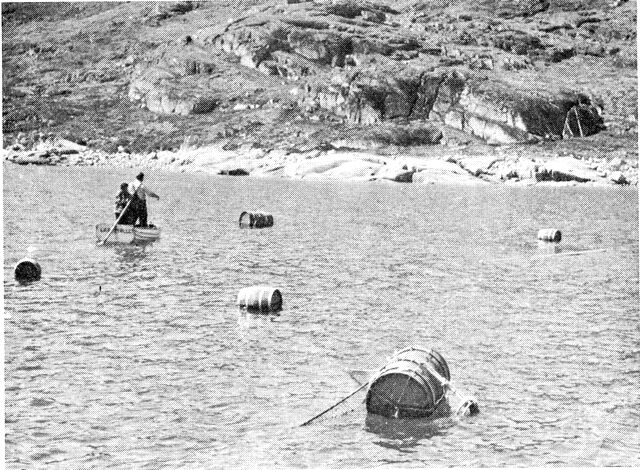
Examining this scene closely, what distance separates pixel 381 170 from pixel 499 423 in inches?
3388

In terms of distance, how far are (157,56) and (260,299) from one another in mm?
90679

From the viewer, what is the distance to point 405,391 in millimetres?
18906

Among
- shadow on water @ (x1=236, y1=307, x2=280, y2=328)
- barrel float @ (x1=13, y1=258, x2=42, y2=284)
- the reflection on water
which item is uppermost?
barrel float @ (x1=13, y1=258, x2=42, y2=284)

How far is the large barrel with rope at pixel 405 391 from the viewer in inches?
740

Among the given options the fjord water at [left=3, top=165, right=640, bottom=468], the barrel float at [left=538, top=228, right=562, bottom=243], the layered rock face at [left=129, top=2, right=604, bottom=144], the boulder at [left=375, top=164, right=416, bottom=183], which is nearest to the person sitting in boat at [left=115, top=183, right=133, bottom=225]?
the fjord water at [left=3, top=165, right=640, bottom=468]

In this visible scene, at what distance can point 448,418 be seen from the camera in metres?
19.0

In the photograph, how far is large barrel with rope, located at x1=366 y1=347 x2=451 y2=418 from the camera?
61.7 feet

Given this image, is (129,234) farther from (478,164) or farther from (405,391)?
(478,164)

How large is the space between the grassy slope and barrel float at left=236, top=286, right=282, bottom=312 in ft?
101

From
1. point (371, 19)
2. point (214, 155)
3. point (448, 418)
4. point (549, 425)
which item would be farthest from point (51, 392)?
point (214, 155)

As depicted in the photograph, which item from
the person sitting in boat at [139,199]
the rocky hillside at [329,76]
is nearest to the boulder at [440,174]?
the rocky hillside at [329,76]

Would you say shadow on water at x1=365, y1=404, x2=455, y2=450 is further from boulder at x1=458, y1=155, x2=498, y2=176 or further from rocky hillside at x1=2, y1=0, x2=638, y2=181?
boulder at x1=458, y1=155, x2=498, y2=176

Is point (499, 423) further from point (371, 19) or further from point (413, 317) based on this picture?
point (371, 19)

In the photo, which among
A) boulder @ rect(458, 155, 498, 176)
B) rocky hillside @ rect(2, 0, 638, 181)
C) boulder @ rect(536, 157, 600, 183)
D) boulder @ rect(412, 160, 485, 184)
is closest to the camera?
rocky hillside @ rect(2, 0, 638, 181)
